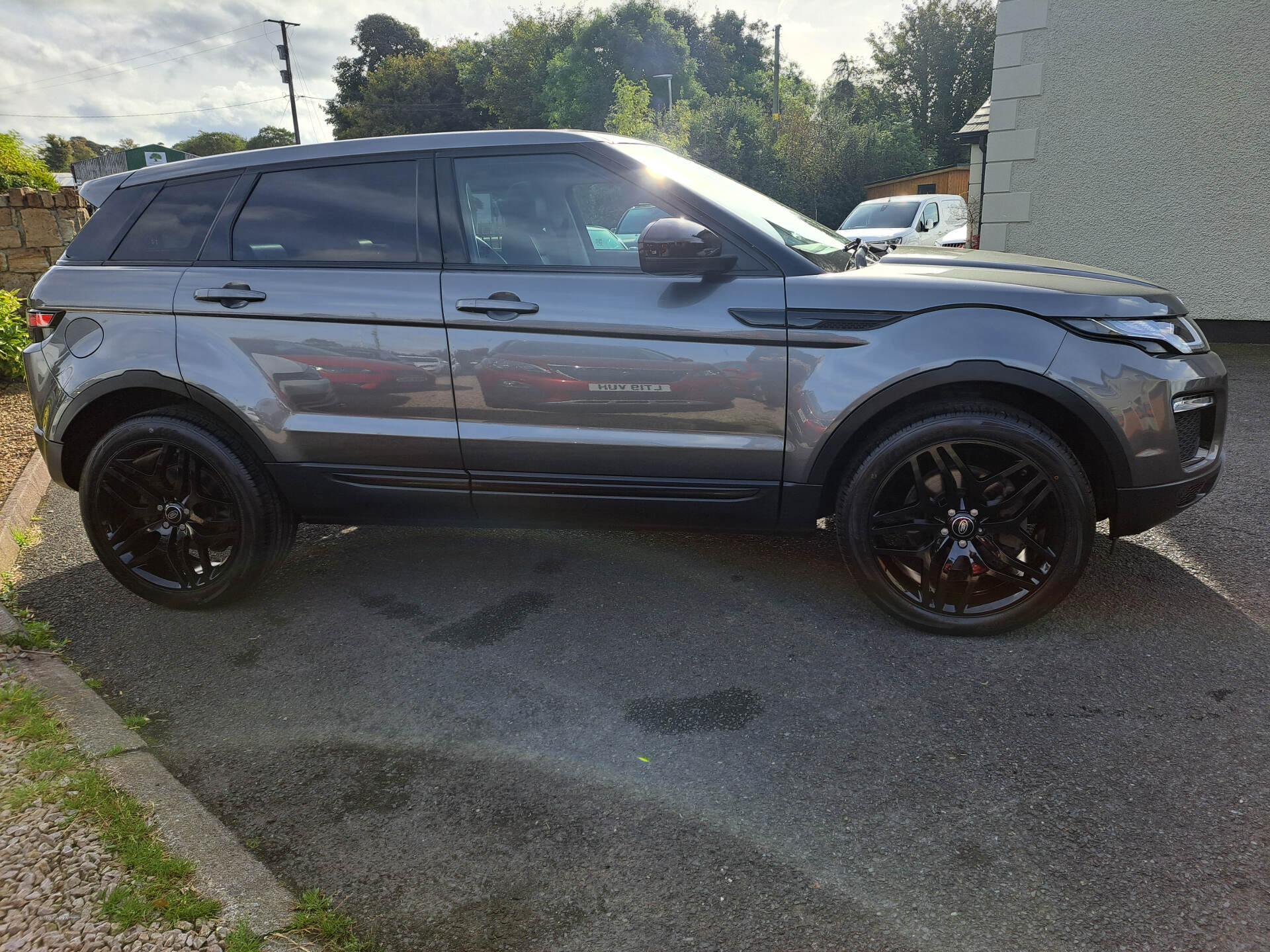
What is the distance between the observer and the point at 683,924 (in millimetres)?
1879

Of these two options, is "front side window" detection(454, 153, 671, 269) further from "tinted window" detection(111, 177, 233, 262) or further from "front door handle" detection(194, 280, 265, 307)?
"tinted window" detection(111, 177, 233, 262)

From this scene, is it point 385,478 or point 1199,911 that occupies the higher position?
point 385,478

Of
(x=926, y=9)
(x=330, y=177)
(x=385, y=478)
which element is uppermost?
(x=926, y=9)

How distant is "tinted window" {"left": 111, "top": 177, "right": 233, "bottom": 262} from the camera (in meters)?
3.44

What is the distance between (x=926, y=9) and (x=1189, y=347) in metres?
58.9

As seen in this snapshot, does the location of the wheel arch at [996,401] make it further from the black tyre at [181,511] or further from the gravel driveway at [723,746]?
the black tyre at [181,511]

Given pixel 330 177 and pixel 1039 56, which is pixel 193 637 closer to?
pixel 330 177

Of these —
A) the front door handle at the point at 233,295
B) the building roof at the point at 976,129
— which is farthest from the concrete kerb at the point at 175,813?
the building roof at the point at 976,129

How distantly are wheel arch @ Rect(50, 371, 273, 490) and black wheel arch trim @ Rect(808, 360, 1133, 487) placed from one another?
7.87ft

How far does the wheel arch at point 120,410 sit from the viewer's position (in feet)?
11.2

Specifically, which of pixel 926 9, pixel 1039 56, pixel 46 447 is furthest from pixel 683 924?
pixel 926 9

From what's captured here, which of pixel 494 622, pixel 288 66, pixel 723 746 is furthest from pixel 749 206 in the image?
pixel 288 66

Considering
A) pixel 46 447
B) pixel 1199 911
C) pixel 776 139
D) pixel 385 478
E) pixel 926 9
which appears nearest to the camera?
pixel 1199 911

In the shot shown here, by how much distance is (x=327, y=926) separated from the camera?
6.13 ft
